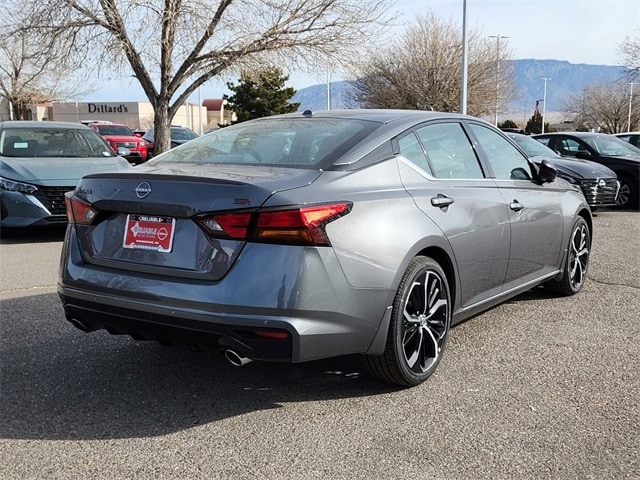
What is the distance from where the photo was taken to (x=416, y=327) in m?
3.70

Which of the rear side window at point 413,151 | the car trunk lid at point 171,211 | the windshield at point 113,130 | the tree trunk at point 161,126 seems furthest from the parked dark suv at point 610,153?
the windshield at point 113,130

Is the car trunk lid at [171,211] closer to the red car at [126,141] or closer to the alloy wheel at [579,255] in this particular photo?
the alloy wheel at [579,255]

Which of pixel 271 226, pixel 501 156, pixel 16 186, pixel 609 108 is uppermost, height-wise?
pixel 609 108

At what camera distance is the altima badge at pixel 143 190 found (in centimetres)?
328

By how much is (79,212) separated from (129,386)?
1014mm

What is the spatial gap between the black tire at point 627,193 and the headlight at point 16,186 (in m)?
10.6

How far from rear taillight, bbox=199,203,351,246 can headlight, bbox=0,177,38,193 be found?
246 inches

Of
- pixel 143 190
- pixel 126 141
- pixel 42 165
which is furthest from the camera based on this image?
pixel 126 141

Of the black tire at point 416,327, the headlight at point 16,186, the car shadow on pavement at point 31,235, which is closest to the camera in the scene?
the black tire at point 416,327

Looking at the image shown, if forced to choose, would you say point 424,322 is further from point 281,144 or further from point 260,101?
point 260,101

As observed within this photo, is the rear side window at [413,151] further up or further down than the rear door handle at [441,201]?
further up

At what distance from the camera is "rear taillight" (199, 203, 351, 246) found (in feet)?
9.95

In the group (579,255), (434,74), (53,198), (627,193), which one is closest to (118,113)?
(434,74)

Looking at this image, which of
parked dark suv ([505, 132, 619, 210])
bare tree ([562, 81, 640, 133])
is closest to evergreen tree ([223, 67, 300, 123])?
bare tree ([562, 81, 640, 133])
